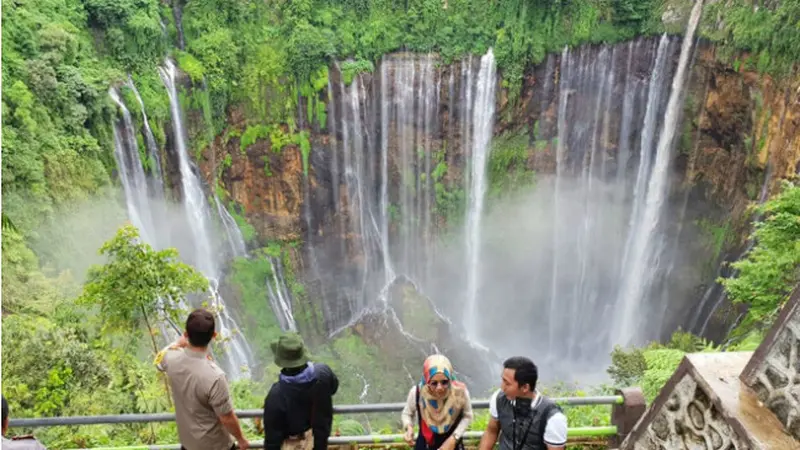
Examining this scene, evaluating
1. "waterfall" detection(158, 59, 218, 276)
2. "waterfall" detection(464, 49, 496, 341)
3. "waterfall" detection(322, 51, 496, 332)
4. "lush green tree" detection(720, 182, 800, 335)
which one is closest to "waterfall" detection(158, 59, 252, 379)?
Result: "waterfall" detection(158, 59, 218, 276)

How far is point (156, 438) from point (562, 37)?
53.2ft

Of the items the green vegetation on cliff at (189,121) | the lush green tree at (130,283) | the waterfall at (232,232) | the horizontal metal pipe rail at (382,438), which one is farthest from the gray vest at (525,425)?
the waterfall at (232,232)

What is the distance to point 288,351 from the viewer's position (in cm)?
310

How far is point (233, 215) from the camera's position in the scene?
18578 millimetres

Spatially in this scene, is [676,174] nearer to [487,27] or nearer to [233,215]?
[487,27]

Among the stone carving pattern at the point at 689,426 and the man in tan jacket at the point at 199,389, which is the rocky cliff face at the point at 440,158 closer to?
the stone carving pattern at the point at 689,426

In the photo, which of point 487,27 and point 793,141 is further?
point 487,27

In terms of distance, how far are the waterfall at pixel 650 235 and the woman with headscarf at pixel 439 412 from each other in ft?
52.1

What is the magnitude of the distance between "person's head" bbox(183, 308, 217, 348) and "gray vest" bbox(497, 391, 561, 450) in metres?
1.65

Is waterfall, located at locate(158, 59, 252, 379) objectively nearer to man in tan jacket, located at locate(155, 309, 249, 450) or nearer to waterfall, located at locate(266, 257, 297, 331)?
waterfall, located at locate(266, 257, 297, 331)

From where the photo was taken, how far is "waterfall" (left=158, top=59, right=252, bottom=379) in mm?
16375

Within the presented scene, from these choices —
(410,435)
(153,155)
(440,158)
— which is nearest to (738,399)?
(410,435)

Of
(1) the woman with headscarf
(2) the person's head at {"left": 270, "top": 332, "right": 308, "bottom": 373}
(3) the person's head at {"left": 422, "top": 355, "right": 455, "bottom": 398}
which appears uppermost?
(2) the person's head at {"left": 270, "top": 332, "right": 308, "bottom": 373}

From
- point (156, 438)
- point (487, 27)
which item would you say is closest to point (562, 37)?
point (487, 27)
